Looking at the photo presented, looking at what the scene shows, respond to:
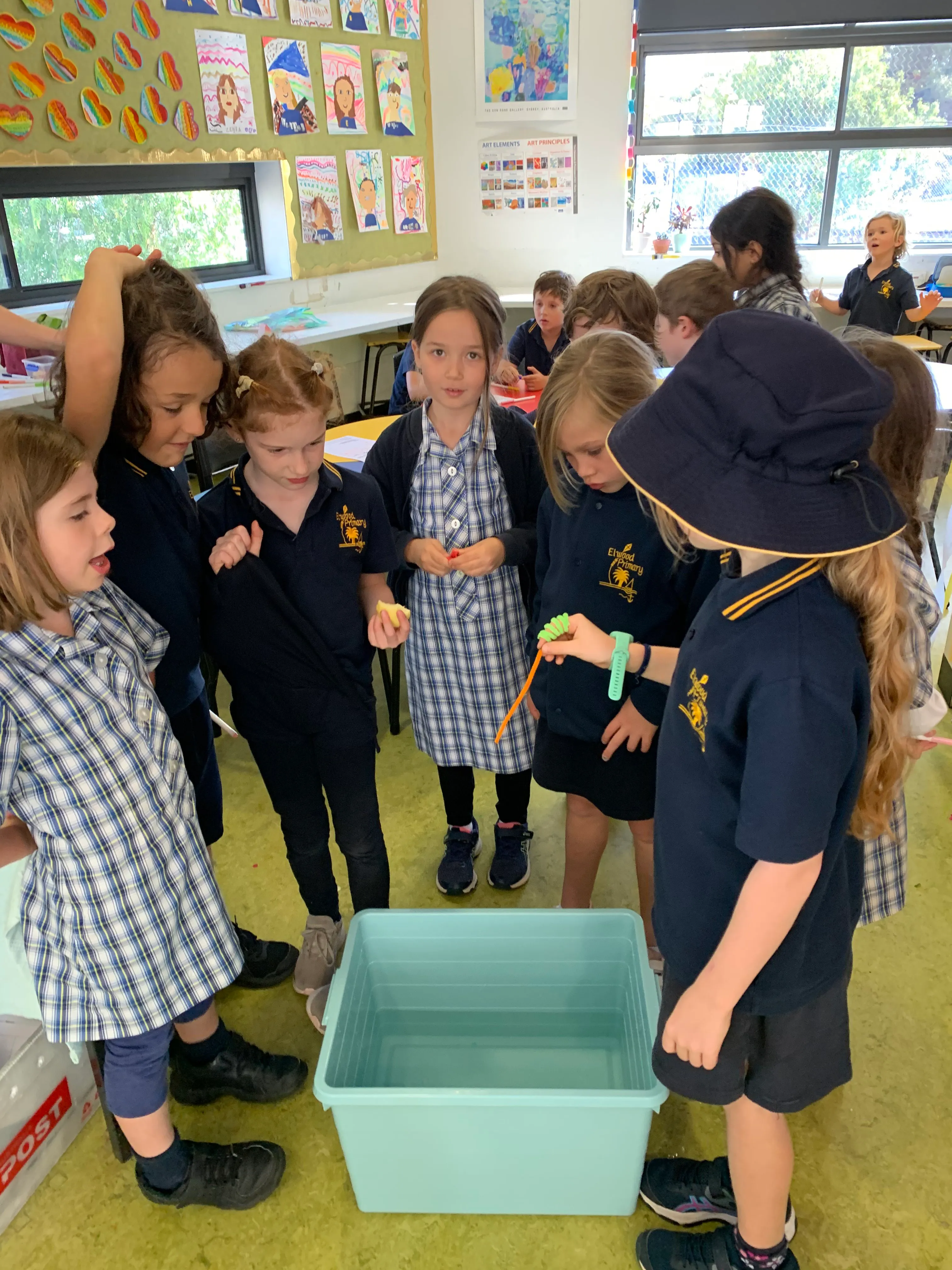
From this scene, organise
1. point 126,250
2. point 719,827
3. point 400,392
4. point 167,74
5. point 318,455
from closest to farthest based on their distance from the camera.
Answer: point 719,827 → point 126,250 → point 318,455 → point 400,392 → point 167,74

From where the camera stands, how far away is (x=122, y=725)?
109 centimetres

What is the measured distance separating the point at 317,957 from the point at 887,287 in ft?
15.3

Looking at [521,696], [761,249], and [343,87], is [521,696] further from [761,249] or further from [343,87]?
[343,87]

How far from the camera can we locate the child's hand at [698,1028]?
3.02 ft

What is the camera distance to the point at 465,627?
66.9 inches

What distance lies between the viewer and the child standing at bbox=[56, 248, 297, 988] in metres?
1.11

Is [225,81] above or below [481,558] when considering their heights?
above

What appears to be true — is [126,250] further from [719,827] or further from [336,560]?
[719,827]

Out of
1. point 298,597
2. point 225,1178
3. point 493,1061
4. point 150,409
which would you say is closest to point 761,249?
point 298,597

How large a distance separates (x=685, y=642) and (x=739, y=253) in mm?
1947

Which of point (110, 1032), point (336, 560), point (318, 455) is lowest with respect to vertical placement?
point (110, 1032)

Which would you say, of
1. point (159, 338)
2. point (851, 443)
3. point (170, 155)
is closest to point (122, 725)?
point (159, 338)

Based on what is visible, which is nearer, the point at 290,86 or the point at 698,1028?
the point at 698,1028

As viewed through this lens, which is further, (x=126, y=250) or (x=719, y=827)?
(x=126, y=250)
